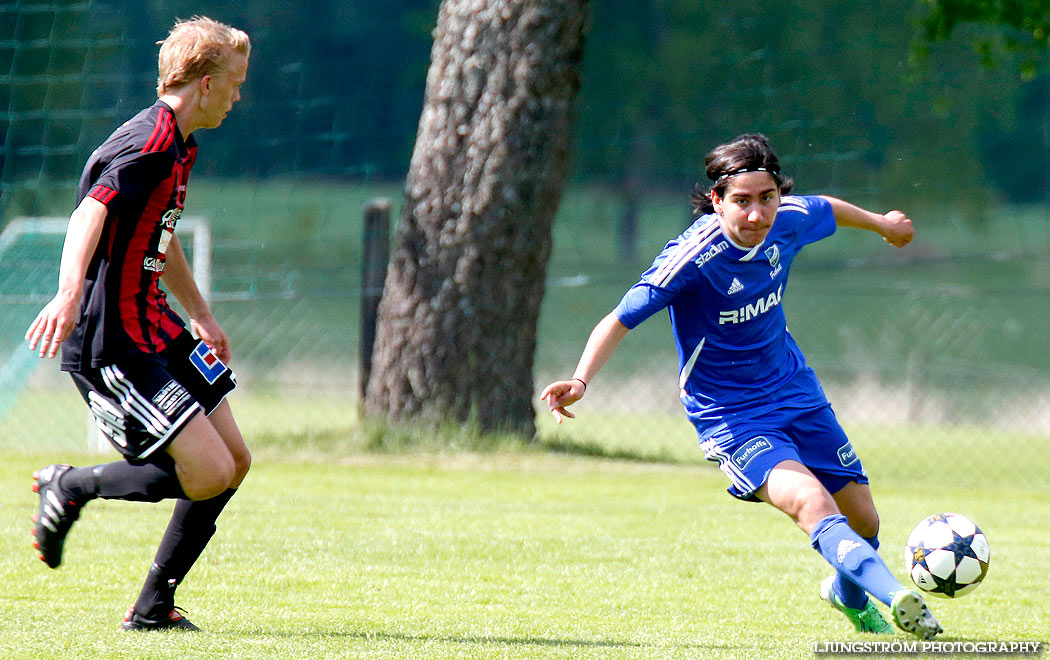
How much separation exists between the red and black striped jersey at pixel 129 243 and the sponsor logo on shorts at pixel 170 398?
0.42 ft

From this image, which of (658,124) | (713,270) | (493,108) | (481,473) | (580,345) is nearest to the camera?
(713,270)

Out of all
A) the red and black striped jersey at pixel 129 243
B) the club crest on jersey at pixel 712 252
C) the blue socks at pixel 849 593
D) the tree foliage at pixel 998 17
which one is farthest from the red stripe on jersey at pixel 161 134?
the tree foliage at pixel 998 17

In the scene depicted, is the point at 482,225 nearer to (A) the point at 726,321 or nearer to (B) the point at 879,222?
(B) the point at 879,222

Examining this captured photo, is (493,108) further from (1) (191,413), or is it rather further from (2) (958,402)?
(2) (958,402)

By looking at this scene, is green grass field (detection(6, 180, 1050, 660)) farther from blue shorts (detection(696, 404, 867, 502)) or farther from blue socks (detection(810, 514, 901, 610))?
blue shorts (detection(696, 404, 867, 502))

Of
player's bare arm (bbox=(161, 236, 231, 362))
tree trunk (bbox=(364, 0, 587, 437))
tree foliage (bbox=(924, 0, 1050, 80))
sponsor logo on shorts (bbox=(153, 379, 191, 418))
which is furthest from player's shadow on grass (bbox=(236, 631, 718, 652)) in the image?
tree foliage (bbox=(924, 0, 1050, 80))

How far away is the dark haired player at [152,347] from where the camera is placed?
13.0ft

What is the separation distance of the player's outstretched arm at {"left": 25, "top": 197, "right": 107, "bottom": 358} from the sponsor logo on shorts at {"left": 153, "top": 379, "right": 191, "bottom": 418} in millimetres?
335

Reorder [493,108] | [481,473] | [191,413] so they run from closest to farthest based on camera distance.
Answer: [191,413] → [481,473] → [493,108]

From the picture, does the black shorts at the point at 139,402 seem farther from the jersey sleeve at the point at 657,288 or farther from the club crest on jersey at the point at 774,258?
the club crest on jersey at the point at 774,258

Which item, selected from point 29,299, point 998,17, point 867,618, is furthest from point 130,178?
point 998,17

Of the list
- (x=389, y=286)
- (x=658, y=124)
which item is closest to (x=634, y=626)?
(x=389, y=286)

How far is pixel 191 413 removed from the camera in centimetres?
402

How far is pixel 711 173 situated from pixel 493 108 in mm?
5368
